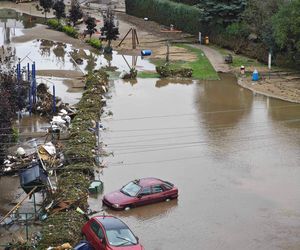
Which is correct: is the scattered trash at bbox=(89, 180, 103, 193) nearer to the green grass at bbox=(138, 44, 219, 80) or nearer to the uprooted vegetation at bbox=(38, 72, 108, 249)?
the uprooted vegetation at bbox=(38, 72, 108, 249)

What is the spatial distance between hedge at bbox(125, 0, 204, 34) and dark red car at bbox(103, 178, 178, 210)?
42.8 metres

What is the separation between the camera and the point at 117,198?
87.6 ft

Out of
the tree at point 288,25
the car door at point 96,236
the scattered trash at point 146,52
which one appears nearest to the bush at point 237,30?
the tree at point 288,25

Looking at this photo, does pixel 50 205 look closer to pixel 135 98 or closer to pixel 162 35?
pixel 135 98

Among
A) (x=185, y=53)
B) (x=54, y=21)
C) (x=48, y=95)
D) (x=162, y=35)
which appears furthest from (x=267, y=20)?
(x=54, y=21)

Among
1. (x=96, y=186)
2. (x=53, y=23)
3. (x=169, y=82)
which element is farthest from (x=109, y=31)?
(x=96, y=186)

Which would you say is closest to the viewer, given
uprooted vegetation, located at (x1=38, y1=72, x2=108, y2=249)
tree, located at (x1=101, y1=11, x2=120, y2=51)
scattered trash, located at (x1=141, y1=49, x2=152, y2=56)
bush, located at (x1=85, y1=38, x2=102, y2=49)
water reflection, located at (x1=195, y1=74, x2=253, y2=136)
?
uprooted vegetation, located at (x1=38, y1=72, x2=108, y2=249)

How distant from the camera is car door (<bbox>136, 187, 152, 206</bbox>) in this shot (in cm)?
2688

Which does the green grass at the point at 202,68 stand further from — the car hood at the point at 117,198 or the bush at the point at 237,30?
the car hood at the point at 117,198

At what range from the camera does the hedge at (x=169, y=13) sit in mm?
70450

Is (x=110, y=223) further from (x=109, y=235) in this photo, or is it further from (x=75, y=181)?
(x=75, y=181)

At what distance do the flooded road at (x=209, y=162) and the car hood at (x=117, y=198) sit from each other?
50 centimetres

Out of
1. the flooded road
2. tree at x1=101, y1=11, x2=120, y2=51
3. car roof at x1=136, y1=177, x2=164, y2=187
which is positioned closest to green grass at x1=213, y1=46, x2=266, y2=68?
the flooded road

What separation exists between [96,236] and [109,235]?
0.49m
